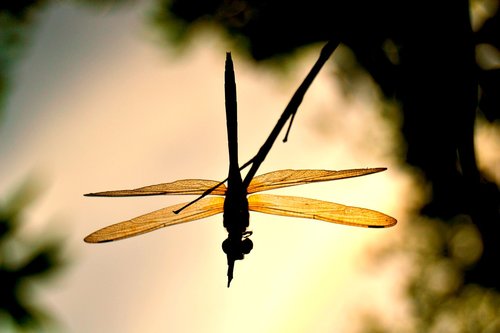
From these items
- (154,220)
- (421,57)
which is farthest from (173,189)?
(421,57)

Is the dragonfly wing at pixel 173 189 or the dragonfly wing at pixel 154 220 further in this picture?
the dragonfly wing at pixel 154 220

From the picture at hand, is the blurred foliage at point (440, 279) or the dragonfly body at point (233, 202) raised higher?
the dragonfly body at point (233, 202)

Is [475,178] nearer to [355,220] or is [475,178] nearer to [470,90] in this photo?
[470,90]

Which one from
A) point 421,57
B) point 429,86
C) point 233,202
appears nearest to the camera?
point 233,202

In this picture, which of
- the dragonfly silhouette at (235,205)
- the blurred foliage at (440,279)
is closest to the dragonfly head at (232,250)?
the dragonfly silhouette at (235,205)

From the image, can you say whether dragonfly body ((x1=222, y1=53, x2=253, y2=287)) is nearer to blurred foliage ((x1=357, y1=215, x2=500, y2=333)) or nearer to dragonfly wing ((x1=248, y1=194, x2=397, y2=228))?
dragonfly wing ((x1=248, y1=194, x2=397, y2=228))

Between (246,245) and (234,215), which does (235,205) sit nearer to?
(234,215)

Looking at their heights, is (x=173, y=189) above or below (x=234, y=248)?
above

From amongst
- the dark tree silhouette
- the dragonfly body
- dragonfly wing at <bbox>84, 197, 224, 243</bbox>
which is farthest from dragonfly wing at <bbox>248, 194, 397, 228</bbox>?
the dragonfly body

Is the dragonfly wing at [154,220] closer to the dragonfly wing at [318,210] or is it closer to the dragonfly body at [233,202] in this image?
the dragonfly wing at [318,210]
